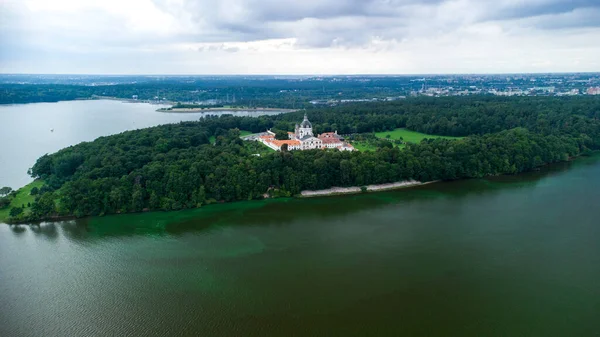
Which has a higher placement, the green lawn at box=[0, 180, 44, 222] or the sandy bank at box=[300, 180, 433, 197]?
the green lawn at box=[0, 180, 44, 222]

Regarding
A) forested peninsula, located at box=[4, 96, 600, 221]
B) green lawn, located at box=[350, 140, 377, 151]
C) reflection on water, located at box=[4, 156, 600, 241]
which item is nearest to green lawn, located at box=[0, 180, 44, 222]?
forested peninsula, located at box=[4, 96, 600, 221]

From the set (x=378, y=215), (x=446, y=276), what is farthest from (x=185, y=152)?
(x=446, y=276)

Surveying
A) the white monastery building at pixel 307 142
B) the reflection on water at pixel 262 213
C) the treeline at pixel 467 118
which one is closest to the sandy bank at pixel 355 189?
the reflection on water at pixel 262 213

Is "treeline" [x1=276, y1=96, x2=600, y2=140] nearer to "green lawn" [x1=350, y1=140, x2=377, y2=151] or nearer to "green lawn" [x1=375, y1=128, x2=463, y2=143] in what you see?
"green lawn" [x1=375, y1=128, x2=463, y2=143]

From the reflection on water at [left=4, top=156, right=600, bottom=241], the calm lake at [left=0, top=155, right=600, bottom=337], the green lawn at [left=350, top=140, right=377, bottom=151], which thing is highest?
the green lawn at [left=350, top=140, right=377, bottom=151]

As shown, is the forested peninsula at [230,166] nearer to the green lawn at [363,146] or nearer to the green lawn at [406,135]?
the green lawn at [363,146]

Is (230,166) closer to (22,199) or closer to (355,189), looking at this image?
(355,189)

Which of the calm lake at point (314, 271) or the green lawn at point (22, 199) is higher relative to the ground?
the green lawn at point (22, 199)
